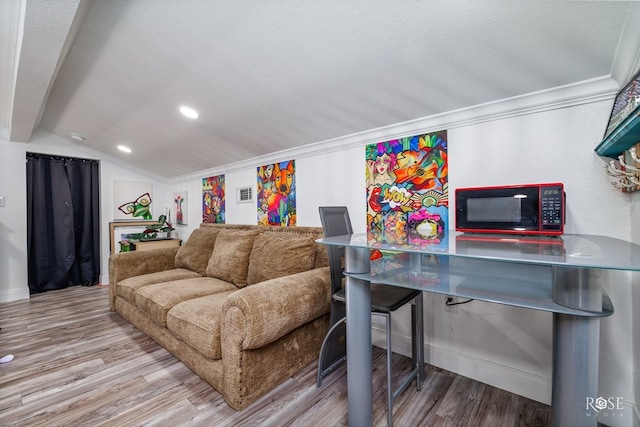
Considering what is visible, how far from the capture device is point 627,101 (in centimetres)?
102

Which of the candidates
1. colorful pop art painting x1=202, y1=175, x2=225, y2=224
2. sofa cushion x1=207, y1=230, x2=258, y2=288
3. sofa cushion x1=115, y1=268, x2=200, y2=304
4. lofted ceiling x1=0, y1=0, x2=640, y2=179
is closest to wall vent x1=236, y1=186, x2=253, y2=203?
colorful pop art painting x1=202, y1=175, x2=225, y2=224

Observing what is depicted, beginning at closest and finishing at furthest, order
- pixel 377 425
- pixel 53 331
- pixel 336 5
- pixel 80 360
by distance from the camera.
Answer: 1. pixel 336 5
2. pixel 377 425
3. pixel 80 360
4. pixel 53 331

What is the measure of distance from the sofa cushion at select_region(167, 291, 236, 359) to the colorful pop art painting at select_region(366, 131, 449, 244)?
113 centimetres

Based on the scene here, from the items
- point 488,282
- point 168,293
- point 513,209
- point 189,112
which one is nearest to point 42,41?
point 189,112

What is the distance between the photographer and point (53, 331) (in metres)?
2.47

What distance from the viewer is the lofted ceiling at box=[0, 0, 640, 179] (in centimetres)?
112

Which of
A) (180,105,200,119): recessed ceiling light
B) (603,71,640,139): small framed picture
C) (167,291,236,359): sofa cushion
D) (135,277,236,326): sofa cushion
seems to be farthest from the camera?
(180,105,200,119): recessed ceiling light

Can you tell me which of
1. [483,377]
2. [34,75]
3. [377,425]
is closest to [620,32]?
[483,377]

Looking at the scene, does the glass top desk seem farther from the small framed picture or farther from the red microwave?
the small framed picture

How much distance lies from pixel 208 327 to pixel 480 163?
195 centimetres

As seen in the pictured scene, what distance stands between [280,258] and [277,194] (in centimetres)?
100

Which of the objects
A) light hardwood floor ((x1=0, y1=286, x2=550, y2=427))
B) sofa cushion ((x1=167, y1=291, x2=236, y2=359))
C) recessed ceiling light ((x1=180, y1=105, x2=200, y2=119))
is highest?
recessed ceiling light ((x1=180, y1=105, x2=200, y2=119))

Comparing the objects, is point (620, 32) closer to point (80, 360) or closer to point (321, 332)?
point (321, 332)

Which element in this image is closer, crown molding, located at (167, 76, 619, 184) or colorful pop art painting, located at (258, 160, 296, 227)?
crown molding, located at (167, 76, 619, 184)
